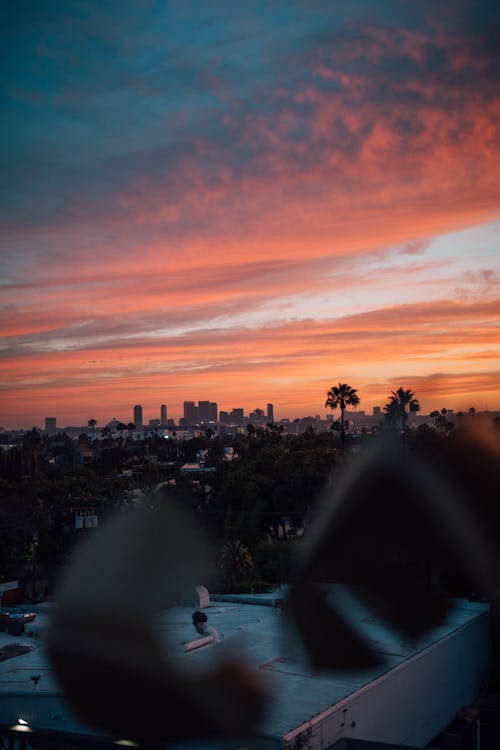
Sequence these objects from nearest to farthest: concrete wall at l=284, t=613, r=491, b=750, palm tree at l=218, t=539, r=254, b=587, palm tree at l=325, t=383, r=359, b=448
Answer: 1. concrete wall at l=284, t=613, r=491, b=750
2. palm tree at l=218, t=539, r=254, b=587
3. palm tree at l=325, t=383, r=359, b=448

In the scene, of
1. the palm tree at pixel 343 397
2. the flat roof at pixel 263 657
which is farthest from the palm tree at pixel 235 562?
the palm tree at pixel 343 397

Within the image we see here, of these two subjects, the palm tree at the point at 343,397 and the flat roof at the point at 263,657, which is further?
the palm tree at the point at 343,397

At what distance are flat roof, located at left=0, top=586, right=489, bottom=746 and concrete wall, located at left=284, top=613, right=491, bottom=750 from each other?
0.17 metres

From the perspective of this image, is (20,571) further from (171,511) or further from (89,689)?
(89,689)

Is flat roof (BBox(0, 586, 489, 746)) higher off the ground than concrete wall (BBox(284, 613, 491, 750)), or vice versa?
flat roof (BBox(0, 586, 489, 746))

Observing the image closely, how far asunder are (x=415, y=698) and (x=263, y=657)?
9.99 ft

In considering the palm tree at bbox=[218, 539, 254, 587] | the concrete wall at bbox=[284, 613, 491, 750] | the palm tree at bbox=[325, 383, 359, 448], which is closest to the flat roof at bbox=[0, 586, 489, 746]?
the concrete wall at bbox=[284, 613, 491, 750]

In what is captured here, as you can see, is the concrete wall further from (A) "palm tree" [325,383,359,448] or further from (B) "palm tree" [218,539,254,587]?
(A) "palm tree" [325,383,359,448]

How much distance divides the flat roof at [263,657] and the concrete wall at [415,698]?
0.17 metres

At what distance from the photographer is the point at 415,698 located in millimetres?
15375

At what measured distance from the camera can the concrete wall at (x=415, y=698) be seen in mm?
12344

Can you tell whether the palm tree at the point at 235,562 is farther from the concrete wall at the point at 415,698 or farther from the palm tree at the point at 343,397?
the palm tree at the point at 343,397

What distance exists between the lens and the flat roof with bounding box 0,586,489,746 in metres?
12.4

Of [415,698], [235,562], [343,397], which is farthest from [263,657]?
[343,397]
